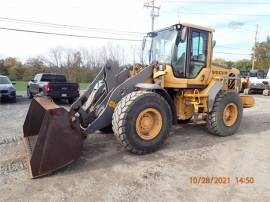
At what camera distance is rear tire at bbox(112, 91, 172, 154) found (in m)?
4.84

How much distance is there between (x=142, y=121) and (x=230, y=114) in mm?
2995

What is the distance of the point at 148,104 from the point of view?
5.12 metres

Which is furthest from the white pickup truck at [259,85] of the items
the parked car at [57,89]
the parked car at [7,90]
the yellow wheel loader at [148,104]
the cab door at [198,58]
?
the parked car at [7,90]

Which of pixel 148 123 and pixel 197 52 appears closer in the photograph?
pixel 148 123

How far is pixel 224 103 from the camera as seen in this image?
6.61m

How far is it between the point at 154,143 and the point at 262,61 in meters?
39.7

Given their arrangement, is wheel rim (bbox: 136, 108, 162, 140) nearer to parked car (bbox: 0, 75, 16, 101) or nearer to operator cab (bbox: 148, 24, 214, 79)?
operator cab (bbox: 148, 24, 214, 79)

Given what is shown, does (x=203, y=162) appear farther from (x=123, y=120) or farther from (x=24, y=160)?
(x=24, y=160)

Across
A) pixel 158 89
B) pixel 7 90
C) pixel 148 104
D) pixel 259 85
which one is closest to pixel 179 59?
pixel 158 89

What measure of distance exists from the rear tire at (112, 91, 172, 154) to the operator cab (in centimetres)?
124

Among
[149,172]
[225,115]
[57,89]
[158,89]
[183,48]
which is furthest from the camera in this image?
[57,89]

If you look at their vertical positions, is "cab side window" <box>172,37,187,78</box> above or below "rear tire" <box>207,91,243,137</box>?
above
